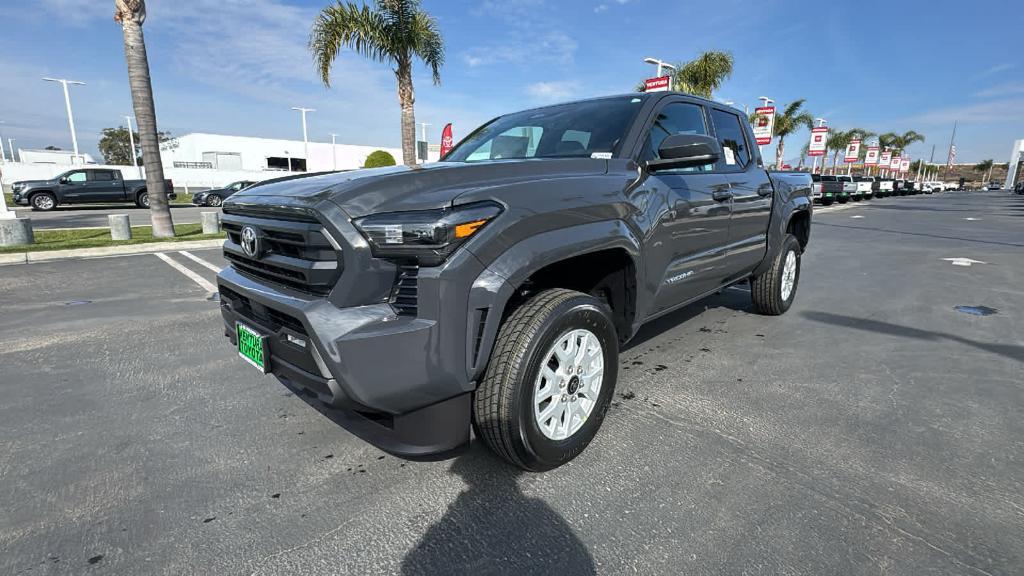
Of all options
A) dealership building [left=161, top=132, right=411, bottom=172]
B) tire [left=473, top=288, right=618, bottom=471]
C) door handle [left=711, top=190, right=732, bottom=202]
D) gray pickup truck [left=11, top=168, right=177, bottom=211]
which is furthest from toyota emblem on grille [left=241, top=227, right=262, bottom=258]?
dealership building [left=161, top=132, right=411, bottom=172]

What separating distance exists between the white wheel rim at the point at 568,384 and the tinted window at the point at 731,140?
2.12 meters

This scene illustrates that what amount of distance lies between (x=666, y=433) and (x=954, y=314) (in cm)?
432

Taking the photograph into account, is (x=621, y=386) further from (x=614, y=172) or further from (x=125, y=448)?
(x=125, y=448)

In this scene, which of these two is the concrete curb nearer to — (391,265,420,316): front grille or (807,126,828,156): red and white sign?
(391,265,420,316): front grille

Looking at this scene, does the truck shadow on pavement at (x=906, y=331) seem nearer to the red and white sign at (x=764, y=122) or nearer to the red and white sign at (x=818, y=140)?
the red and white sign at (x=764, y=122)

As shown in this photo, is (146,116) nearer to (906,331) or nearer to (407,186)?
(407,186)

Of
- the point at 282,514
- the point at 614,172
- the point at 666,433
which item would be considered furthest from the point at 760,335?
the point at 282,514

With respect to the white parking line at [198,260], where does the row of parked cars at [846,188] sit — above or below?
above

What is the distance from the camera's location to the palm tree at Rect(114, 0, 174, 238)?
9.55 m

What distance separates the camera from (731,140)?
4.12 m

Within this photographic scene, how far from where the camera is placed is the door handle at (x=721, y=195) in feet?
11.3

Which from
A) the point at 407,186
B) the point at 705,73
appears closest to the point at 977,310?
the point at 407,186

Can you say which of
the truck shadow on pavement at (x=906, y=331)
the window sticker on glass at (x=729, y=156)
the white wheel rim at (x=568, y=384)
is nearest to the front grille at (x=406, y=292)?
the white wheel rim at (x=568, y=384)

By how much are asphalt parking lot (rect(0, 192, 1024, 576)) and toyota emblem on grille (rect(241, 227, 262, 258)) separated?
992mm
